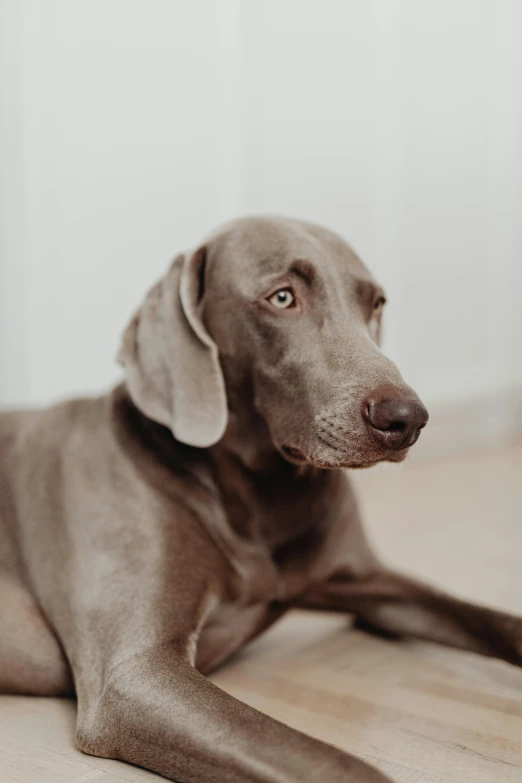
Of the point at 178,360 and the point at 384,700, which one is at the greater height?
the point at 178,360

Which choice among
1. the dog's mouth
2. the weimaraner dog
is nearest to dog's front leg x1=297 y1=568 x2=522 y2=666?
the weimaraner dog

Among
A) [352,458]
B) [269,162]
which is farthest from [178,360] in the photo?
[269,162]

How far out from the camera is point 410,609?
2342 millimetres

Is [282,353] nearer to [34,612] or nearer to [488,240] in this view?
[34,612]

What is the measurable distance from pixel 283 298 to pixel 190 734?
86 cm

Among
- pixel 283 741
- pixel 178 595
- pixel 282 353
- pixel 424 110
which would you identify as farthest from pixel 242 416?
pixel 424 110

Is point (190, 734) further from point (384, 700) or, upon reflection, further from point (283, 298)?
point (283, 298)

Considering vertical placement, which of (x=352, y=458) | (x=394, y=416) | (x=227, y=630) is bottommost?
(x=227, y=630)

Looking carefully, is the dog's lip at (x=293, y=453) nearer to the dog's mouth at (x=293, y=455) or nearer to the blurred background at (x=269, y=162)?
the dog's mouth at (x=293, y=455)

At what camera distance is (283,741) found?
4.91 ft

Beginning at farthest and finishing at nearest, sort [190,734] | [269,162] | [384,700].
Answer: [269,162]
[384,700]
[190,734]

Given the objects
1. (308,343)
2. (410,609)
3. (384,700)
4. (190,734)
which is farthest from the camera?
(410,609)

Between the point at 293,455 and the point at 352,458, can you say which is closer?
the point at 352,458

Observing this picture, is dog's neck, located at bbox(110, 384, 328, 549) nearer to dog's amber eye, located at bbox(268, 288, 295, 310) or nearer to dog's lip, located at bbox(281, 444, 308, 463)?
dog's lip, located at bbox(281, 444, 308, 463)
